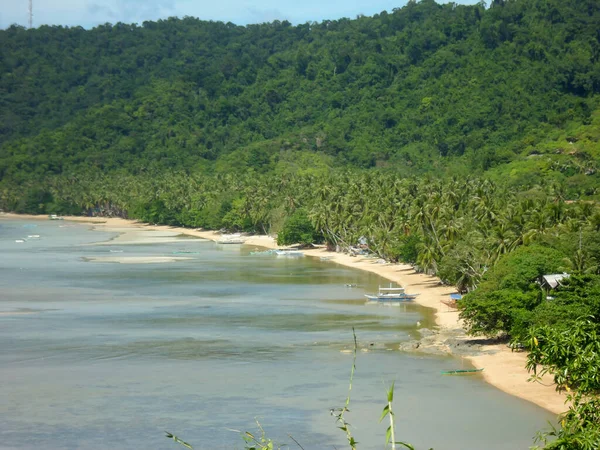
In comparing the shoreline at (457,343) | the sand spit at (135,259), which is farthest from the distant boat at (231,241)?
the sand spit at (135,259)

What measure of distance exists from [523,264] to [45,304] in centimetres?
3910

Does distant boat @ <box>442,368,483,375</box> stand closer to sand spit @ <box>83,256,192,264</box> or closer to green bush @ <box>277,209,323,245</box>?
sand spit @ <box>83,256,192,264</box>

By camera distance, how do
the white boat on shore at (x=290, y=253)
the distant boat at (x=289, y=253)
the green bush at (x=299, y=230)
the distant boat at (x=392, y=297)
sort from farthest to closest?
the green bush at (x=299, y=230), the distant boat at (x=289, y=253), the white boat on shore at (x=290, y=253), the distant boat at (x=392, y=297)

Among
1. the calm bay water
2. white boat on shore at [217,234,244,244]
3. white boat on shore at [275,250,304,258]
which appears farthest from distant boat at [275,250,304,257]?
the calm bay water

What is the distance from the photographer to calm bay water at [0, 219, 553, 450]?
134ft

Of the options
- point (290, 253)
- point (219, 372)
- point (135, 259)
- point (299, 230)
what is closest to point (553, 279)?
point (219, 372)

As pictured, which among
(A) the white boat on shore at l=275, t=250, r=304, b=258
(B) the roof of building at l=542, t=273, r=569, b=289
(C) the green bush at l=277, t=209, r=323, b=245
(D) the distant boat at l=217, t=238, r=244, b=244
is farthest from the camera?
(D) the distant boat at l=217, t=238, r=244, b=244

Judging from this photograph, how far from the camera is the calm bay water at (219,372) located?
40969 mm

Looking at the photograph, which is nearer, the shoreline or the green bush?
the shoreline

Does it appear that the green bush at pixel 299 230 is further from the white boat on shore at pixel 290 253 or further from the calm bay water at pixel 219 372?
the calm bay water at pixel 219 372

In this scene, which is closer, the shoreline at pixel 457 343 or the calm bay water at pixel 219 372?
the calm bay water at pixel 219 372

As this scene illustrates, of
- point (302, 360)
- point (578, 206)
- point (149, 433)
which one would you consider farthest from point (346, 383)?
point (578, 206)

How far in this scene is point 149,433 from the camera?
4050 cm

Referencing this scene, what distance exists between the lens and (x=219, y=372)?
51.6m
